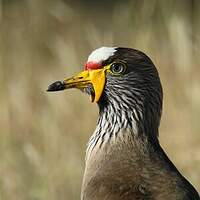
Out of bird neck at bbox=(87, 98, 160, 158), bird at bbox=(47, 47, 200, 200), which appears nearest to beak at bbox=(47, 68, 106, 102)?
bird at bbox=(47, 47, 200, 200)

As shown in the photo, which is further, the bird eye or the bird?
the bird eye

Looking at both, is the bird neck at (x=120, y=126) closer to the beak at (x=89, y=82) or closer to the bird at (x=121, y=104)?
the bird at (x=121, y=104)

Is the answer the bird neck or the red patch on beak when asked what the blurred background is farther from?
the red patch on beak

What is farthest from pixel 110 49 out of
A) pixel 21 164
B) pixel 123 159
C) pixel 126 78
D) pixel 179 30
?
pixel 21 164

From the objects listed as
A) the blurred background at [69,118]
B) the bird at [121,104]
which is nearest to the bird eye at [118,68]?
the bird at [121,104]

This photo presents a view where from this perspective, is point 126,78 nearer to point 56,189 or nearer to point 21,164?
point 56,189

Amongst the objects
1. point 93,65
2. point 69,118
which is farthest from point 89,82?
point 69,118

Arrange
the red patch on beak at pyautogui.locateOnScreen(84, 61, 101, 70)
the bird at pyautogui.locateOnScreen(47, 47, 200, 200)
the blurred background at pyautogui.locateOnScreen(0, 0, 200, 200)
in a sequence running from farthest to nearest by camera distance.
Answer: the blurred background at pyautogui.locateOnScreen(0, 0, 200, 200)
the red patch on beak at pyautogui.locateOnScreen(84, 61, 101, 70)
the bird at pyautogui.locateOnScreen(47, 47, 200, 200)

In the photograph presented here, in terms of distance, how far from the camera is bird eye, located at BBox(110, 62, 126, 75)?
720 centimetres

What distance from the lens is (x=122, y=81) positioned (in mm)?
7234

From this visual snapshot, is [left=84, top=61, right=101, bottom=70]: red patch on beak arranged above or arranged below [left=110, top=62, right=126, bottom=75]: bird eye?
above

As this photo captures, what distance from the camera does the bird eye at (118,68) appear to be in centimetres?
720

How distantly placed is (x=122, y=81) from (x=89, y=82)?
19 centimetres

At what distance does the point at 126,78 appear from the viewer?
7.22 meters
